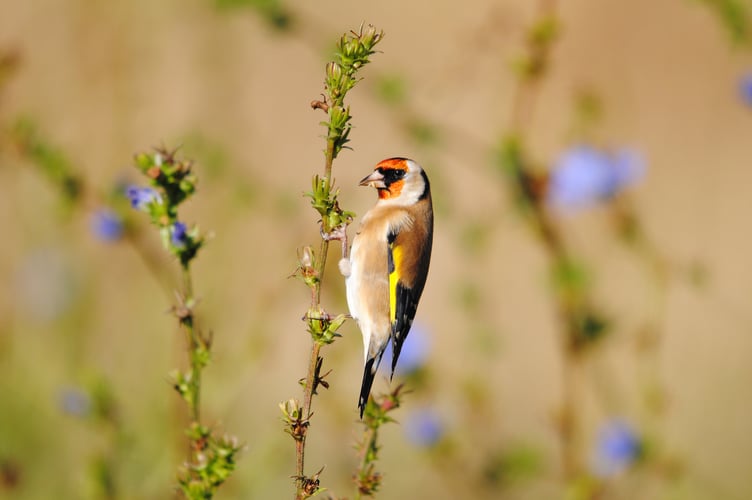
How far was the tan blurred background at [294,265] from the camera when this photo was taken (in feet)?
14.1

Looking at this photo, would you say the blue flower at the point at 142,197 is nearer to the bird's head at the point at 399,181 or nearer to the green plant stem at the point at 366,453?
the green plant stem at the point at 366,453

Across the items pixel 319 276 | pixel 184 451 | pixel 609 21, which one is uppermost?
pixel 609 21

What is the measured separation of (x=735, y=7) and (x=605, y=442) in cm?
203

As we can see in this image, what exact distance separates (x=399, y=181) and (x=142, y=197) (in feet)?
4.15

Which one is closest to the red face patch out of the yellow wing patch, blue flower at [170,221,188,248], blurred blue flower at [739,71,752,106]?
the yellow wing patch

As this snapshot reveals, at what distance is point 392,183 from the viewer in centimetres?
331

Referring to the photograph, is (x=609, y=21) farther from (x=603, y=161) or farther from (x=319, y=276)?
(x=319, y=276)

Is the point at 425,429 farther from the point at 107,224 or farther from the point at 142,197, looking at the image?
the point at 142,197

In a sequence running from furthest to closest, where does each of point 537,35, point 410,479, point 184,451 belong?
point 410,479 < point 537,35 < point 184,451

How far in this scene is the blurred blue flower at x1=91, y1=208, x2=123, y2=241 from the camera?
3436mm

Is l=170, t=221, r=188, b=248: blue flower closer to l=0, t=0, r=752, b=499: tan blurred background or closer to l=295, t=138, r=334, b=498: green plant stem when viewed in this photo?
l=295, t=138, r=334, b=498: green plant stem

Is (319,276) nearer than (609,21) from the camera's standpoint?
Yes

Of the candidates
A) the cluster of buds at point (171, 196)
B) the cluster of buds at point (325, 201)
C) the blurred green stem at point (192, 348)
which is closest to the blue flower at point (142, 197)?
the cluster of buds at point (171, 196)

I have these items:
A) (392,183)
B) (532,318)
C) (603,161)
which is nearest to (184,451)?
(392,183)
